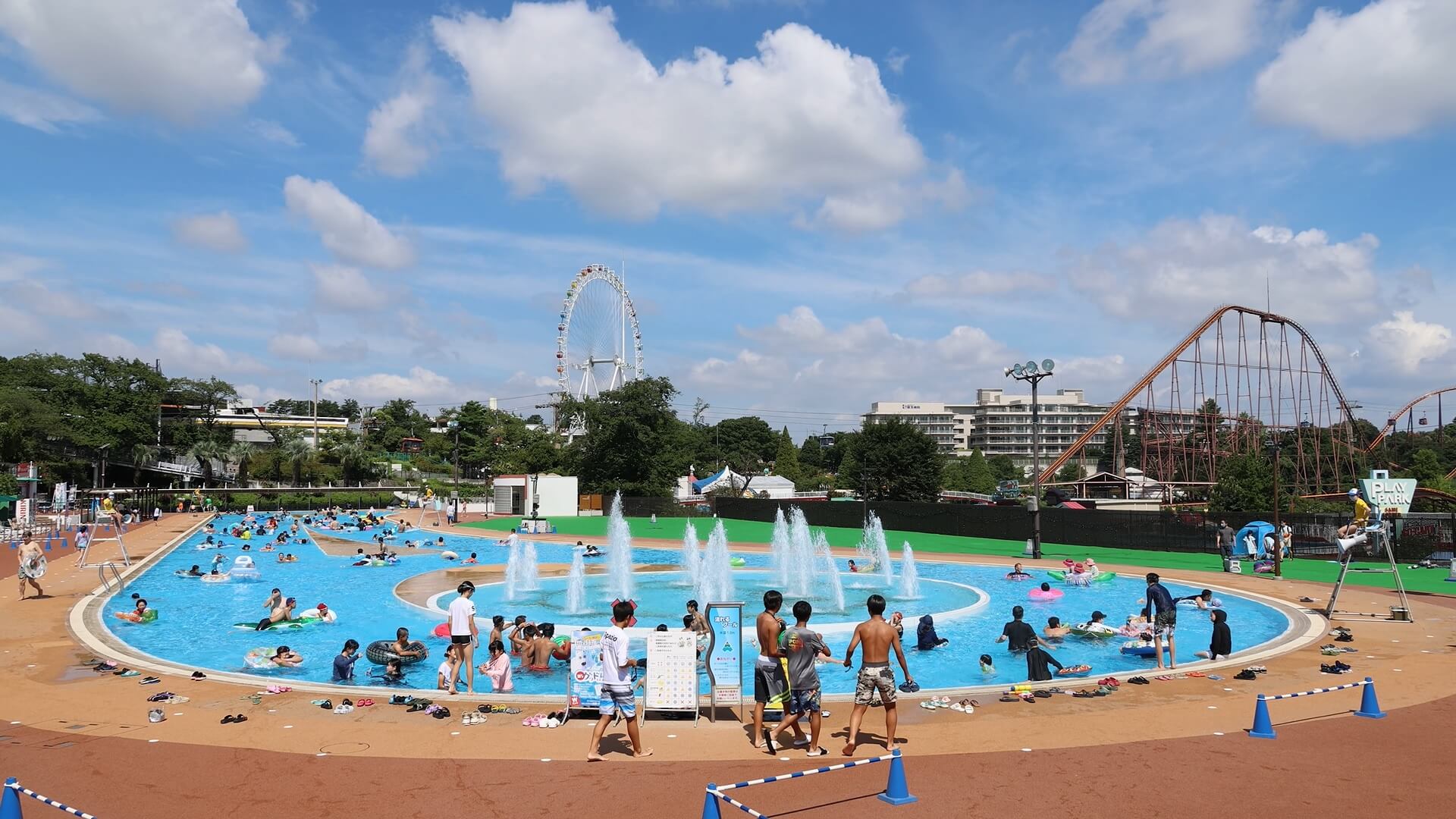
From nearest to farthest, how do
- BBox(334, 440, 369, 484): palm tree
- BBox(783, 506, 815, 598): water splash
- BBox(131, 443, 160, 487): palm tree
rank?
BBox(783, 506, 815, 598): water splash → BBox(131, 443, 160, 487): palm tree → BBox(334, 440, 369, 484): palm tree

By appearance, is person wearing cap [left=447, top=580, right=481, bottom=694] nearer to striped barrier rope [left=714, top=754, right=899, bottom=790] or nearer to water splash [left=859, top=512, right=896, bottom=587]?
striped barrier rope [left=714, top=754, right=899, bottom=790]

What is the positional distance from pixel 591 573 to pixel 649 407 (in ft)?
174

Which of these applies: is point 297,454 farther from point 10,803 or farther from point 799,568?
point 10,803

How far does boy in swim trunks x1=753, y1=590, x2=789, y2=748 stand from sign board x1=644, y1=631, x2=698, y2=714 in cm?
129

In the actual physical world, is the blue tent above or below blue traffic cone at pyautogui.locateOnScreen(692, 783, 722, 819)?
above

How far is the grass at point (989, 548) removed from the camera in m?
30.0

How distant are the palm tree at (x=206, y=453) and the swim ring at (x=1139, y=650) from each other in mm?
98986

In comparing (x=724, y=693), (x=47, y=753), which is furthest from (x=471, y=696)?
(x=47, y=753)

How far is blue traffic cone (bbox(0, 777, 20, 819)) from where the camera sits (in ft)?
23.8

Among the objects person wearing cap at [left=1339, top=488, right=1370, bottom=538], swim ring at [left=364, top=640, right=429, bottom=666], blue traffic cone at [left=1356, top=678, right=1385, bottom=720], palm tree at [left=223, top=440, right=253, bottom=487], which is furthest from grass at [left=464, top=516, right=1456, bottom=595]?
palm tree at [left=223, top=440, right=253, bottom=487]

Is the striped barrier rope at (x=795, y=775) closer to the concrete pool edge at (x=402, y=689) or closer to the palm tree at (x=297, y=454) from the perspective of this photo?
the concrete pool edge at (x=402, y=689)

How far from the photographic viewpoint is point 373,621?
968 inches

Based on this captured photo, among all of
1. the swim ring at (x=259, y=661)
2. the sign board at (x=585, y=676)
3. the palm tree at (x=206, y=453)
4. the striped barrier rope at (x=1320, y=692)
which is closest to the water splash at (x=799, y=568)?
the swim ring at (x=259, y=661)

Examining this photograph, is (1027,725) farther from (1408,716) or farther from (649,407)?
(649,407)
